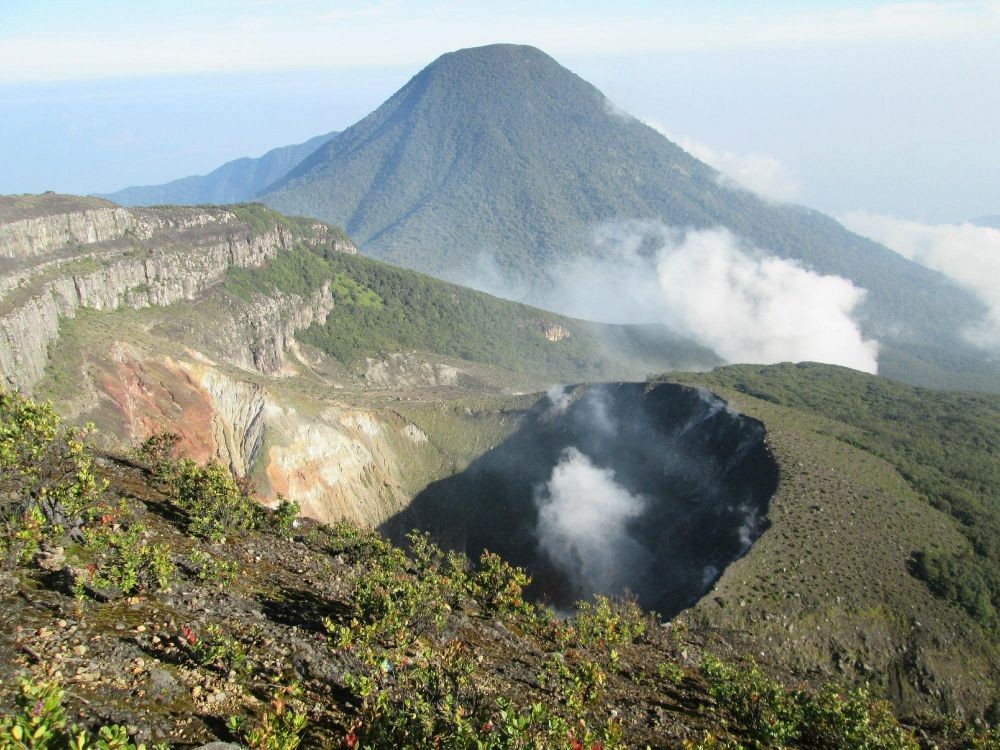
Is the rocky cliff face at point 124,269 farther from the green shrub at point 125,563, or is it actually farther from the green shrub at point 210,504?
the green shrub at point 125,563

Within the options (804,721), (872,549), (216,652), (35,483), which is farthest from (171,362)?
(872,549)

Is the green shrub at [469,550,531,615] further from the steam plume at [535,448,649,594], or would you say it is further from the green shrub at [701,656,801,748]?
the steam plume at [535,448,649,594]

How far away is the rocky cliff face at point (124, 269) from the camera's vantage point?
70312mm

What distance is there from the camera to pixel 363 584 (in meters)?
28.4

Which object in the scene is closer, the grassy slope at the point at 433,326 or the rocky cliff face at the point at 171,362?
the rocky cliff face at the point at 171,362

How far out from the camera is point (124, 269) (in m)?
98.1

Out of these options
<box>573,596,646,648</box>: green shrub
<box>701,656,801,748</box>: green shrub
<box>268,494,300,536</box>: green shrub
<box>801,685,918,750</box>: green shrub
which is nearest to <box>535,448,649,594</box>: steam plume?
<box>573,596,646,648</box>: green shrub

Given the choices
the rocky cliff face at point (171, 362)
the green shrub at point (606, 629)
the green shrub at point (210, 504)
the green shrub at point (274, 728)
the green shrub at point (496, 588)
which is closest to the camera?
the green shrub at point (274, 728)

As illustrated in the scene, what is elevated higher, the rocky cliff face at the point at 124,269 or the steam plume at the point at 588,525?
the rocky cliff face at the point at 124,269

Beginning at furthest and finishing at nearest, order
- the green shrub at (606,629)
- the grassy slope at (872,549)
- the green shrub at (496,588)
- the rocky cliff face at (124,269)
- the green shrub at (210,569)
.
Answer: the rocky cliff face at (124,269) < the grassy slope at (872,549) < the green shrub at (496,588) < the green shrub at (606,629) < the green shrub at (210,569)

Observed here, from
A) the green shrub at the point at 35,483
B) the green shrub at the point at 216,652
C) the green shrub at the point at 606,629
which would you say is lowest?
the green shrub at the point at 606,629

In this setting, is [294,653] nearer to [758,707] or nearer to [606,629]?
[758,707]

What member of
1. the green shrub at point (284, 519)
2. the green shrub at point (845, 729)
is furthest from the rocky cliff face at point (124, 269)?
the green shrub at point (845, 729)

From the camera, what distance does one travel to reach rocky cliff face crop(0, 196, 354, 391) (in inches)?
2768
